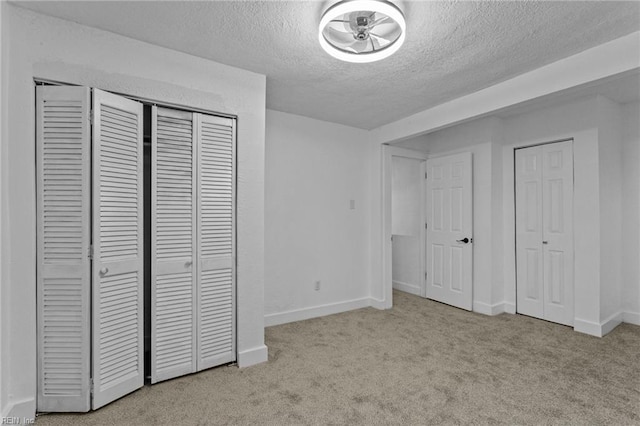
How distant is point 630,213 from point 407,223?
2.59 meters

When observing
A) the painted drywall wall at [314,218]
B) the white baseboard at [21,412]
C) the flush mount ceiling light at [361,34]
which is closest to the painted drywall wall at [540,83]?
the painted drywall wall at [314,218]

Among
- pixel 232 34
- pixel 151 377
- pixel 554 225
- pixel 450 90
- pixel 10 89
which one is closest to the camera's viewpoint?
pixel 10 89

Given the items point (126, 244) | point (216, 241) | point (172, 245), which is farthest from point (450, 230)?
point (126, 244)

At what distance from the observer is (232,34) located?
6.93 feet

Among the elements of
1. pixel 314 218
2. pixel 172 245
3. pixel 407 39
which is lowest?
pixel 172 245

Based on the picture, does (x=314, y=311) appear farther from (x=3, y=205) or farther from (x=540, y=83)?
(x=540, y=83)

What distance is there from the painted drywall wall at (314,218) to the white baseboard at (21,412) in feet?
6.48

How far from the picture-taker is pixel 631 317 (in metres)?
3.53

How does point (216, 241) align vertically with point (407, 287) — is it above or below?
above

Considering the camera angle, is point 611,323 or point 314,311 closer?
point 611,323

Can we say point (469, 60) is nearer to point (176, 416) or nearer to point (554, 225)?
point (554, 225)

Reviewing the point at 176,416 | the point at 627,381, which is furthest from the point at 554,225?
the point at 176,416

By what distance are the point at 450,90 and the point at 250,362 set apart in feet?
9.61

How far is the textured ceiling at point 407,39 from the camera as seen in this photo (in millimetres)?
1834
